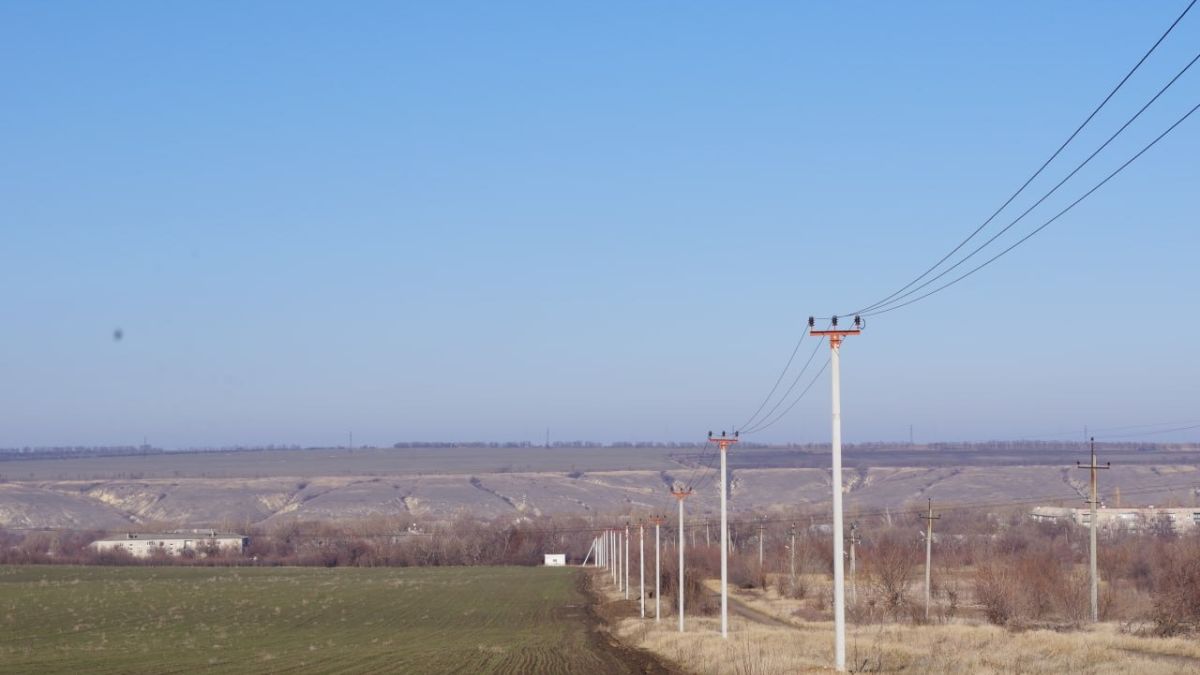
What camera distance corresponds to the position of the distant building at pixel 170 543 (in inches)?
6137

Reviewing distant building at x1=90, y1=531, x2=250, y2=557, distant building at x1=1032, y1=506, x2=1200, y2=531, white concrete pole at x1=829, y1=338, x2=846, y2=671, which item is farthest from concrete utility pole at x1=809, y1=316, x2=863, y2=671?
distant building at x1=90, y1=531, x2=250, y2=557

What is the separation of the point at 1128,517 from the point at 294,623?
11590 centimetres

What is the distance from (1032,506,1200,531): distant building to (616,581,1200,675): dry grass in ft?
300

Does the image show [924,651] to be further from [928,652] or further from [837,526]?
[837,526]

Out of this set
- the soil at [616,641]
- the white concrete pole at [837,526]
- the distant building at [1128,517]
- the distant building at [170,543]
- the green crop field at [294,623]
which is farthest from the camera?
the distant building at [170,543]

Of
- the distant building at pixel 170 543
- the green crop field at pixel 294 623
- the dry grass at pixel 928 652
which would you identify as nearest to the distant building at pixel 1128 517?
the green crop field at pixel 294 623

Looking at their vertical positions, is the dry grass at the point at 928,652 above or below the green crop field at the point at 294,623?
above

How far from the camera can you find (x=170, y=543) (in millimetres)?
163500

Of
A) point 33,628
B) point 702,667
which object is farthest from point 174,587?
point 702,667

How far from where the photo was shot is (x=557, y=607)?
267 ft

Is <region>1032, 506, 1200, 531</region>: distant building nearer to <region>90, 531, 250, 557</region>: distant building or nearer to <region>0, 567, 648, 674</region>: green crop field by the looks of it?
<region>0, 567, 648, 674</region>: green crop field

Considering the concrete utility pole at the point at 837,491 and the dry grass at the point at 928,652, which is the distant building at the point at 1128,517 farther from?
the concrete utility pole at the point at 837,491

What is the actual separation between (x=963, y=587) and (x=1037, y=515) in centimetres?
6713

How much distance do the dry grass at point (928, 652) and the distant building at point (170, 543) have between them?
4458 inches
